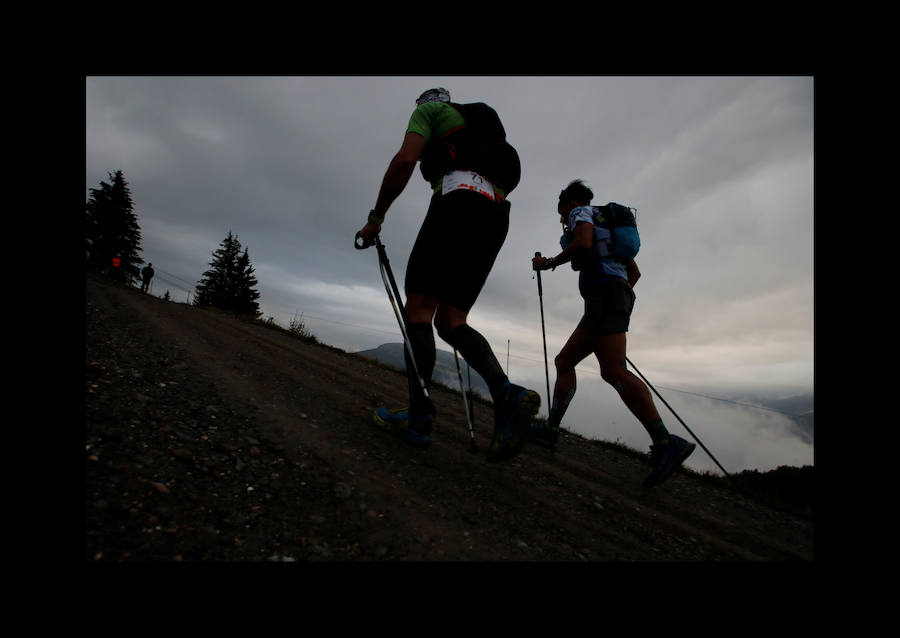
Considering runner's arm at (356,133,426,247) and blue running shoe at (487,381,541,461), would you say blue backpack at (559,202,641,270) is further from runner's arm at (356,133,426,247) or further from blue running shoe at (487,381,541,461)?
runner's arm at (356,133,426,247)

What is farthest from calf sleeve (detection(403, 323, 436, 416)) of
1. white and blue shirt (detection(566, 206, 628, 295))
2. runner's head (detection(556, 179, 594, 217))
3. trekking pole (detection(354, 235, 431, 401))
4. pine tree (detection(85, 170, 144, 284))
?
pine tree (detection(85, 170, 144, 284))

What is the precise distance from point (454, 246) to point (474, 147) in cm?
85

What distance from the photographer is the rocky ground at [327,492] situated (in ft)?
4.44

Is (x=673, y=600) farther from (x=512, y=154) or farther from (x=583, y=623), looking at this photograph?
(x=512, y=154)

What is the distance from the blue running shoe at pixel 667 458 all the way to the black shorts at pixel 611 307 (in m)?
1.10

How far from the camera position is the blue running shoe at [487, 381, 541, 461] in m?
2.21

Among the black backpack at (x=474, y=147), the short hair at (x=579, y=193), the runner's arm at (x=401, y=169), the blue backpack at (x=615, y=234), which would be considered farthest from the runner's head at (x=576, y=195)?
the runner's arm at (x=401, y=169)

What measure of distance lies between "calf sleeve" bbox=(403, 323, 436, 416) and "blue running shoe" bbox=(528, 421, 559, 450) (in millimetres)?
1417

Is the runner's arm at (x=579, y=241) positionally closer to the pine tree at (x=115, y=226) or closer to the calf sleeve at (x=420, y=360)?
the calf sleeve at (x=420, y=360)
